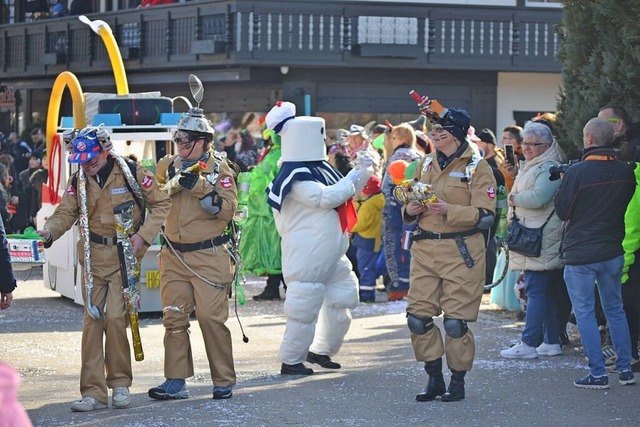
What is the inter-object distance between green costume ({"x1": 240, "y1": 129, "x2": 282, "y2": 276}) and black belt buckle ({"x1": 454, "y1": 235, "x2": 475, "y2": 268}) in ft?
18.4

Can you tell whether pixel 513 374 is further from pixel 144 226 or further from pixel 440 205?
pixel 144 226

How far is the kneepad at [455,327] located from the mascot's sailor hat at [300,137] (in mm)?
1817

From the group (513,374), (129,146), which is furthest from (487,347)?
(129,146)

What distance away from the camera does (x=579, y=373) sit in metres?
8.98

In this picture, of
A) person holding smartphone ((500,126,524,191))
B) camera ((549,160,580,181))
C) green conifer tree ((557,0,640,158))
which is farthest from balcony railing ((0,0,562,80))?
camera ((549,160,580,181))

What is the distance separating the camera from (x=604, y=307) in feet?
27.4

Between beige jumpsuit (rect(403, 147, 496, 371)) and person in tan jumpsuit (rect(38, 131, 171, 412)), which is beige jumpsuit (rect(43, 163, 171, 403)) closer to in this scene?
person in tan jumpsuit (rect(38, 131, 171, 412))

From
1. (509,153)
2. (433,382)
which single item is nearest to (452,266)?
(433,382)

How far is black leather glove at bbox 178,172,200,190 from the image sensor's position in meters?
7.95

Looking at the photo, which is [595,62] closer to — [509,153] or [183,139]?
[509,153]

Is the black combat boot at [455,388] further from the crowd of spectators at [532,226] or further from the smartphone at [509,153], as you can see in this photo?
the smartphone at [509,153]

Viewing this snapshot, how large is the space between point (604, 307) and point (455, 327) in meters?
1.15

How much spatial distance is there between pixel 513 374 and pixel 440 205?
177 cm

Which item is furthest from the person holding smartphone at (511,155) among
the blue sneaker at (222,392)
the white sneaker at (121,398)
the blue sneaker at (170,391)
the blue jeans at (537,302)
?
the white sneaker at (121,398)
